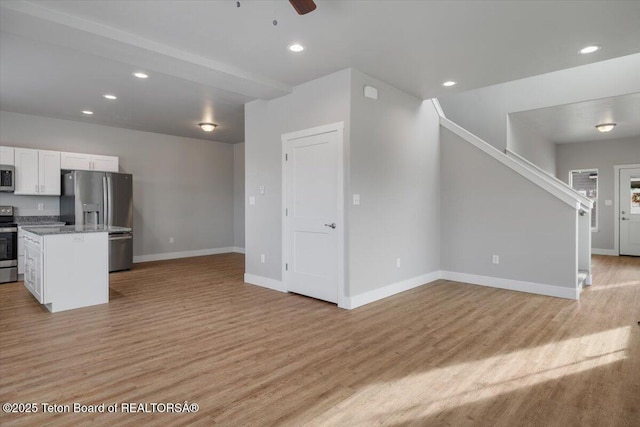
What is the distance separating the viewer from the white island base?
13.1 ft

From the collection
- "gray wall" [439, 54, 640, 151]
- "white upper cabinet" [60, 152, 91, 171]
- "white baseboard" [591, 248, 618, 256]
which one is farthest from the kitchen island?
"white baseboard" [591, 248, 618, 256]

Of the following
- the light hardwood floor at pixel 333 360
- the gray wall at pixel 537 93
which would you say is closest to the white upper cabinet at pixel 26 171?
the light hardwood floor at pixel 333 360

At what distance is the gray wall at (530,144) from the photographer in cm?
658

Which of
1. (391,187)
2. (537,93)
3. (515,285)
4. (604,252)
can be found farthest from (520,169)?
(604,252)

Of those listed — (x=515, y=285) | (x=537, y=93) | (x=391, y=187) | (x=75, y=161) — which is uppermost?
(x=537, y=93)

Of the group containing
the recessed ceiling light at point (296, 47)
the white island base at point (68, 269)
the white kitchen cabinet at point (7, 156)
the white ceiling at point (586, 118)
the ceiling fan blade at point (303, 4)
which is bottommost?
the white island base at point (68, 269)

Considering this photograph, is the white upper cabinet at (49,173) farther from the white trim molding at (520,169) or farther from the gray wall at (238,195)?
the white trim molding at (520,169)

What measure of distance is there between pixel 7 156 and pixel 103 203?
1476 mm

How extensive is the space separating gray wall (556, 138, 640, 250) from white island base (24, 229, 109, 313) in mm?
10254

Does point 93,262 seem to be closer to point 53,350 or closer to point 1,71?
point 53,350

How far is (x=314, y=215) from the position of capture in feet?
14.6

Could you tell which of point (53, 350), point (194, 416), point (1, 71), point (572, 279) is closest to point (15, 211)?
point (1, 71)

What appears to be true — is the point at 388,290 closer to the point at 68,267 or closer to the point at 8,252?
the point at 68,267

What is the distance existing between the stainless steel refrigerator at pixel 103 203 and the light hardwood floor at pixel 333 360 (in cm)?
185
